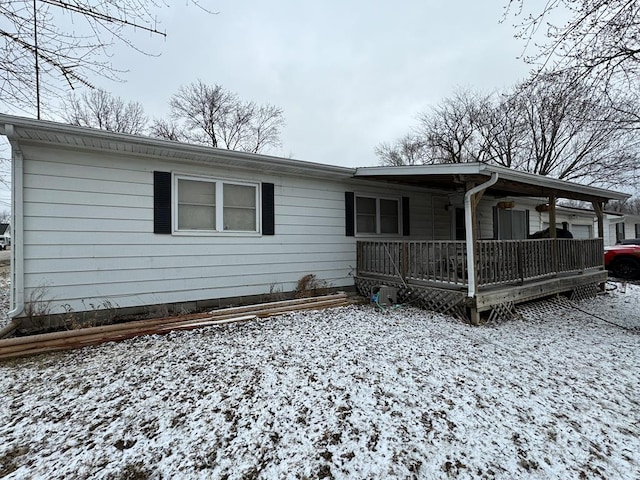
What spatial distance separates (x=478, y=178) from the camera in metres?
4.99

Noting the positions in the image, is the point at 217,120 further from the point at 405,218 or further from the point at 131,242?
the point at 131,242

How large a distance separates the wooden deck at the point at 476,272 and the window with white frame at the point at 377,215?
61 cm

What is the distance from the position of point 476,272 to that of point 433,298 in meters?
0.87

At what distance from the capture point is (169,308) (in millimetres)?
4910

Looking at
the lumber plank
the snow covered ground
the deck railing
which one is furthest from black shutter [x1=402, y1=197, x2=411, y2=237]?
the snow covered ground

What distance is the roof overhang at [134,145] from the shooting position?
3646 millimetres

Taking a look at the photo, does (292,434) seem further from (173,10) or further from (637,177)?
(637,177)

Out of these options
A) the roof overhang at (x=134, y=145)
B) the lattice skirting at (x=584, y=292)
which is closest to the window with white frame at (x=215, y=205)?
the roof overhang at (x=134, y=145)

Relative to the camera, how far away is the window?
962cm

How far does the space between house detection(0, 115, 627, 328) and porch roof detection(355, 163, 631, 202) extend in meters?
0.04

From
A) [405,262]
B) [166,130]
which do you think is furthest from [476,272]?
[166,130]

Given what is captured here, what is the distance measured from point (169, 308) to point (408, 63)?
41.3 feet

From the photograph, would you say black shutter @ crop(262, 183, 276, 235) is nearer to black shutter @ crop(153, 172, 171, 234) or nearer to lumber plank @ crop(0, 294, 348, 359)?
lumber plank @ crop(0, 294, 348, 359)

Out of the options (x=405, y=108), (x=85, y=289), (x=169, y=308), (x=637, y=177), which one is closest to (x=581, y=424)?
(x=169, y=308)
